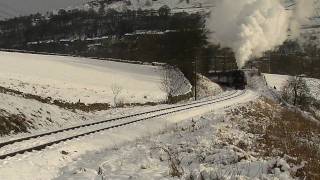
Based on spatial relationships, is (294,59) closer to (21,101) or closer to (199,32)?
(199,32)

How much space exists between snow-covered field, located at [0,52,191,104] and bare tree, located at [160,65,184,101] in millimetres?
867

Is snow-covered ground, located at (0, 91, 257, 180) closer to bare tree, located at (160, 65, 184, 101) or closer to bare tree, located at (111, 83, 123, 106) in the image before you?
bare tree, located at (111, 83, 123, 106)

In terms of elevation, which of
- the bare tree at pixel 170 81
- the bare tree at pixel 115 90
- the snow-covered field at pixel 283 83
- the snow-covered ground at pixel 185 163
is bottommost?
the snow-covered field at pixel 283 83

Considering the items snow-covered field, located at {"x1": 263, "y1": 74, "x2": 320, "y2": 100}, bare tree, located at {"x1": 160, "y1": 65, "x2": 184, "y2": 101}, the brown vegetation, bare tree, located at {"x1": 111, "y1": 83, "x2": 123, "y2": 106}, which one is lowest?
snow-covered field, located at {"x1": 263, "y1": 74, "x2": 320, "y2": 100}

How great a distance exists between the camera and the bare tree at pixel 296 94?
309ft

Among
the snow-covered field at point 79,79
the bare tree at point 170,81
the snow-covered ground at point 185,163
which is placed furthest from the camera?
the bare tree at point 170,81

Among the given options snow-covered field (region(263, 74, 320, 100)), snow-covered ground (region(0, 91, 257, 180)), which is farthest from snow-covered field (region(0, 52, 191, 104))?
snow-covered field (region(263, 74, 320, 100))

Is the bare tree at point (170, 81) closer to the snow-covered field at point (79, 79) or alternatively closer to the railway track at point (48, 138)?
the snow-covered field at point (79, 79)

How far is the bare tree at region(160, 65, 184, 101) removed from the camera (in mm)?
72031

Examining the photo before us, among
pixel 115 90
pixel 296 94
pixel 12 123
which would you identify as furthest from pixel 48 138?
pixel 296 94

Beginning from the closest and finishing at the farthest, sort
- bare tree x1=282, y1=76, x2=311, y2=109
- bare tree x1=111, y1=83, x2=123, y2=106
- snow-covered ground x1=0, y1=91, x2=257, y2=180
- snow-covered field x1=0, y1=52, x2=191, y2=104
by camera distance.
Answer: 1. snow-covered ground x1=0, y1=91, x2=257, y2=180
2. snow-covered field x1=0, y1=52, x2=191, y2=104
3. bare tree x1=111, y1=83, x2=123, y2=106
4. bare tree x1=282, y1=76, x2=311, y2=109

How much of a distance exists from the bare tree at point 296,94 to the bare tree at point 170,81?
20.9 meters

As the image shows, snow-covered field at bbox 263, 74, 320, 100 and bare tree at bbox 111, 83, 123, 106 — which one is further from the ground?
bare tree at bbox 111, 83, 123, 106

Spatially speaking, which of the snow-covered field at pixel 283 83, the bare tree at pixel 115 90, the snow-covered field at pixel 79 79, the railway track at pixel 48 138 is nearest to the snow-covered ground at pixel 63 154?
the railway track at pixel 48 138
